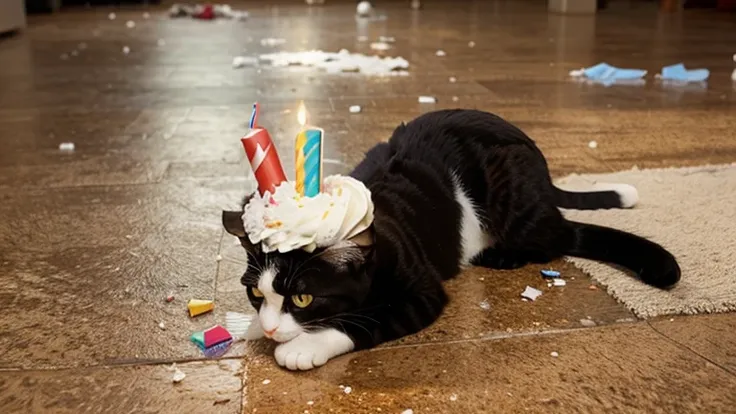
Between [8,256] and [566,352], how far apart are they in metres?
1.29

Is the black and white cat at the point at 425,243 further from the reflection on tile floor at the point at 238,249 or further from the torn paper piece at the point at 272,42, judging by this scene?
the torn paper piece at the point at 272,42

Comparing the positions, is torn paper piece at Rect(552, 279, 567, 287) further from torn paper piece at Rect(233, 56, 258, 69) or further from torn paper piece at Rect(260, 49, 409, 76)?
torn paper piece at Rect(233, 56, 258, 69)

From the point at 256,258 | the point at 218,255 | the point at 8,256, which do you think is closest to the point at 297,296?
the point at 256,258

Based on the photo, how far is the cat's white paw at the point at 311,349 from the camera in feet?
4.19

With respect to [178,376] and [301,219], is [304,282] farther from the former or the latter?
[178,376]

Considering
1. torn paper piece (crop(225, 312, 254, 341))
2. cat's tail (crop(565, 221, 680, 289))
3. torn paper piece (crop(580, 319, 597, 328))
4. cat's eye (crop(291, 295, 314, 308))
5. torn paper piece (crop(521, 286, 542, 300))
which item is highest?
cat's eye (crop(291, 295, 314, 308))

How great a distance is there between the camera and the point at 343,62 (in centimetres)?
473

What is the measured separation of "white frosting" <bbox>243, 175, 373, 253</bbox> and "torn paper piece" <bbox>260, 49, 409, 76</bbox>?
3.21 meters

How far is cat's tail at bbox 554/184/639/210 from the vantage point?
189cm

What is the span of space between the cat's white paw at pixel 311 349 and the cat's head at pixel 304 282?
0.02m

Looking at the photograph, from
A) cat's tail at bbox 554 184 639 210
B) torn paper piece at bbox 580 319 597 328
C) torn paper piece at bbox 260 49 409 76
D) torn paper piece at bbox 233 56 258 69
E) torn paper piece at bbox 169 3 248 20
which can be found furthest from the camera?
torn paper piece at bbox 169 3 248 20

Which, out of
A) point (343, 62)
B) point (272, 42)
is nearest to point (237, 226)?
point (343, 62)

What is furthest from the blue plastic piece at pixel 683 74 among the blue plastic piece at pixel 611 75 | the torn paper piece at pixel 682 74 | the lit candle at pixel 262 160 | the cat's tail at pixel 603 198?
the lit candle at pixel 262 160

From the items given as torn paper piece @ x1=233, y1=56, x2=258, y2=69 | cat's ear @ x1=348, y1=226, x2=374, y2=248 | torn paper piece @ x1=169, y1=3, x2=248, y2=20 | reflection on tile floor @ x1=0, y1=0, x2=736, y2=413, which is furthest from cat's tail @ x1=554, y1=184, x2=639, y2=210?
torn paper piece @ x1=169, y1=3, x2=248, y2=20
